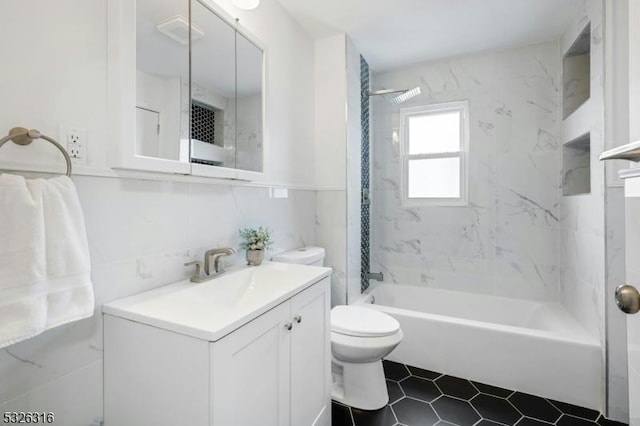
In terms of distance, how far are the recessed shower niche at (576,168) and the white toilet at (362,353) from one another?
72.9 inches

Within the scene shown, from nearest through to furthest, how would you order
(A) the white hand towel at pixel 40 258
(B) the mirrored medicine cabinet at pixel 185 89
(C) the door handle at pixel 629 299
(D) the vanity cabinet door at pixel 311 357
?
(C) the door handle at pixel 629 299, (A) the white hand towel at pixel 40 258, (B) the mirrored medicine cabinet at pixel 185 89, (D) the vanity cabinet door at pixel 311 357

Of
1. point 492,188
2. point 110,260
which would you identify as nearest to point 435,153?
point 492,188

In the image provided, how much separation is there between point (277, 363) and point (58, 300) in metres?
0.70

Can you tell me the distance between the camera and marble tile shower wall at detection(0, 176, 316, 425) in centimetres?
89

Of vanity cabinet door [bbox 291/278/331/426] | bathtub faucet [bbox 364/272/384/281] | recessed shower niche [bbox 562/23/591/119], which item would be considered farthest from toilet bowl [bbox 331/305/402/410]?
recessed shower niche [bbox 562/23/591/119]

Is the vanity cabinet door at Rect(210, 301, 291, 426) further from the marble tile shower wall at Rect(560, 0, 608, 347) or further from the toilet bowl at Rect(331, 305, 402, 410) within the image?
the marble tile shower wall at Rect(560, 0, 608, 347)


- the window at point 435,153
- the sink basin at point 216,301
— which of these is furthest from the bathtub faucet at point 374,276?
the sink basin at point 216,301

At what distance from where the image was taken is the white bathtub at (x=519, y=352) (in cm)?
179

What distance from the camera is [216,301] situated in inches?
51.5

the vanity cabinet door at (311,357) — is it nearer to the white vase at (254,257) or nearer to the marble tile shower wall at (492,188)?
the white vase at (254,257)

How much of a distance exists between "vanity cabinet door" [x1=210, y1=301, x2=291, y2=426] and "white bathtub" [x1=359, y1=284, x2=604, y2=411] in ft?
4.39

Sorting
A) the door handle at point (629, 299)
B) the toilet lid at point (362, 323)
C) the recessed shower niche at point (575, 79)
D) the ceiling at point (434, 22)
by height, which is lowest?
the toilet lid at point (362, 323)

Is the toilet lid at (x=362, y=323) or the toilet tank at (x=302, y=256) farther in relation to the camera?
the toilet tank at (x=302, y=256)

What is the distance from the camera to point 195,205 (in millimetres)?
1434
